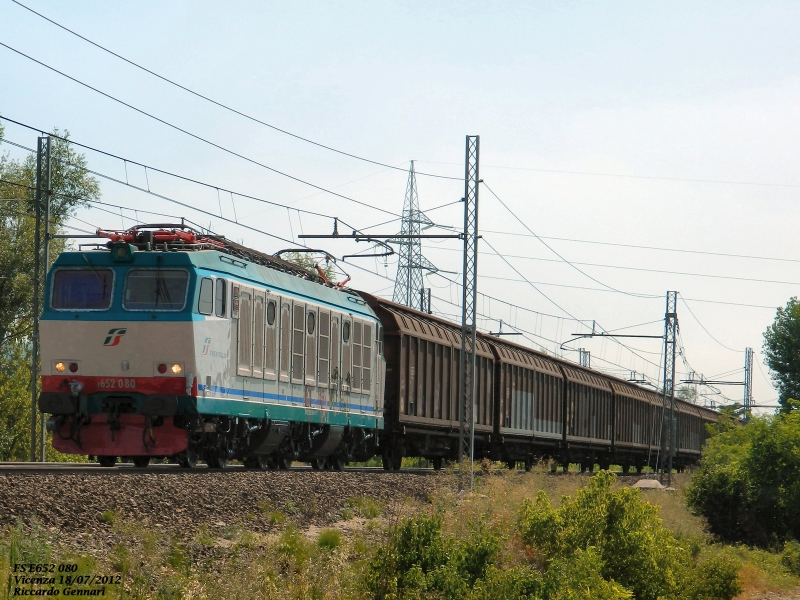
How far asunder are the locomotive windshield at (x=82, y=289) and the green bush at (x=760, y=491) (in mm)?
20289

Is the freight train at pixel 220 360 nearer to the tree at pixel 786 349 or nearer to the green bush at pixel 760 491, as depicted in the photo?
the green bush at pixel 760 491

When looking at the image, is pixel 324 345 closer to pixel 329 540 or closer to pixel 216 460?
pixel 216 460

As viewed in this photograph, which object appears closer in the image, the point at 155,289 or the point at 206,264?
the point at 155,289

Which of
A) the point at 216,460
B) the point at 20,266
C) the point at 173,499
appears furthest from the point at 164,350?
the point at 20,266

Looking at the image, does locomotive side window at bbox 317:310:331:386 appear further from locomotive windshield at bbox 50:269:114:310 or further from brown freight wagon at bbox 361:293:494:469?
locomotive windshield at bbox 50:269:114:310

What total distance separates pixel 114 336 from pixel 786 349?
63646 mm

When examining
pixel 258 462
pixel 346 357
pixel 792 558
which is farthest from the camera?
pixel 792 558

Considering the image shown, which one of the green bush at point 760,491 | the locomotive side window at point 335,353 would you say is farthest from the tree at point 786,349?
the locomotive side window at point 335,353

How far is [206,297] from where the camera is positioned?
685 inches

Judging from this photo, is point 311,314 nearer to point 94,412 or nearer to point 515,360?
point 94,412

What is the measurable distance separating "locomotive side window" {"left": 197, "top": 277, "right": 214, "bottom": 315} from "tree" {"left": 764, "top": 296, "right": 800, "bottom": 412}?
A: 2401 inches

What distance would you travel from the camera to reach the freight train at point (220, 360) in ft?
55.8

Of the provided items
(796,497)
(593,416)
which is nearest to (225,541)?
(796,497)

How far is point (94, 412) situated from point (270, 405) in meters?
3.50
